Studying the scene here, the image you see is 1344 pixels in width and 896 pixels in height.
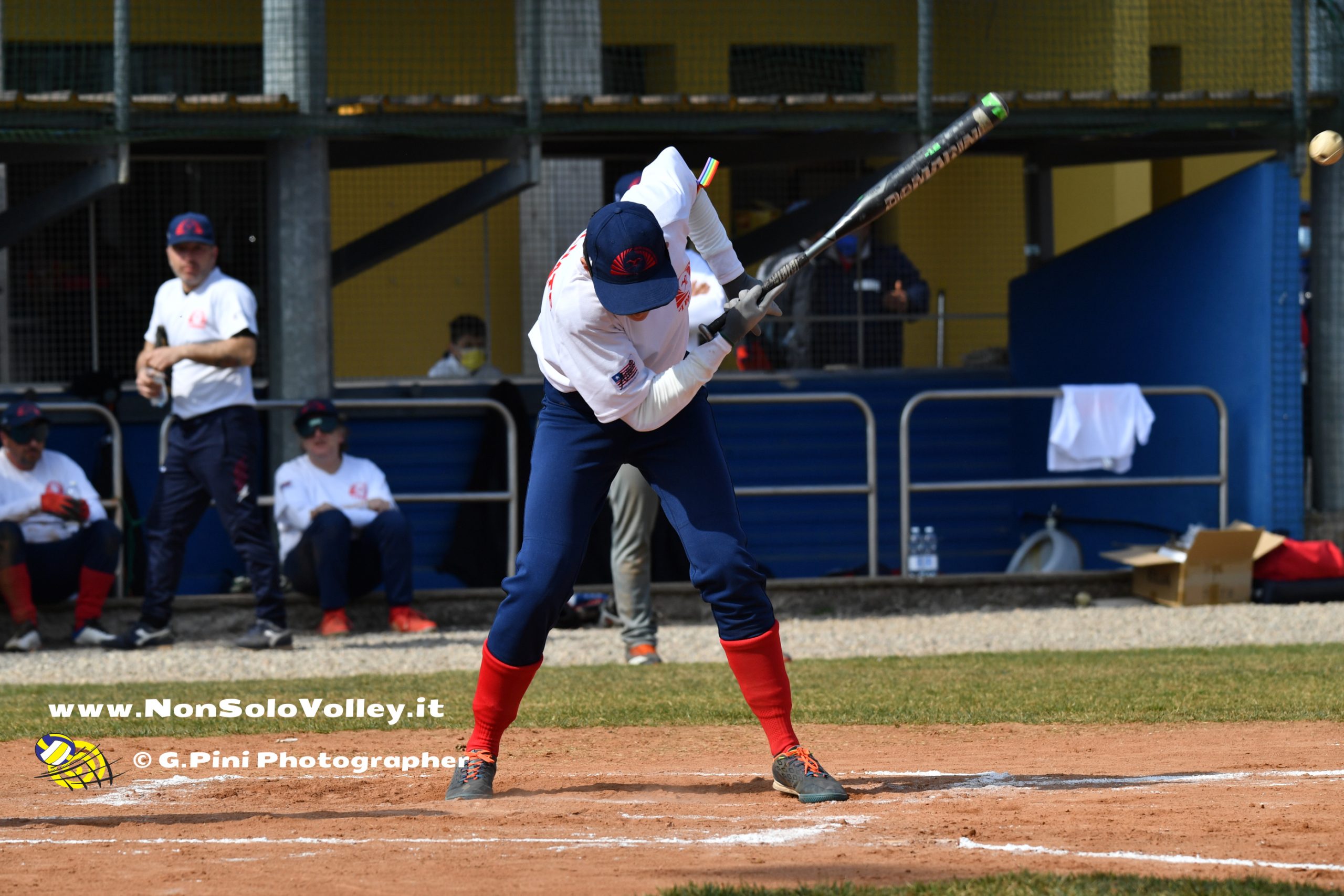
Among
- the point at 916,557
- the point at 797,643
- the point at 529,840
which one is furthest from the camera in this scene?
the point at 916,557

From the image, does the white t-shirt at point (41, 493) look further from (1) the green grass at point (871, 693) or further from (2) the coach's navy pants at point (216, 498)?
(1) the green grass at point (871, 693)

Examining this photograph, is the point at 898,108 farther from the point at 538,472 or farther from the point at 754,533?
the point at 538,472

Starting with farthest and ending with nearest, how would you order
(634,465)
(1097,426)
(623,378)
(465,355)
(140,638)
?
(465,355)
(1097,426)
(140,638)
(634,465)
(623,378)

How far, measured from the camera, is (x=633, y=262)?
434 cm

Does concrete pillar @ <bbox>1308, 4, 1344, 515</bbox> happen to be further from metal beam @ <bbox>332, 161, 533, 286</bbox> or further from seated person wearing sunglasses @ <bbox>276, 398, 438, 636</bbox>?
seated person wearing sunglasses @ <bbox>276, 398, 438, 636</bbox>

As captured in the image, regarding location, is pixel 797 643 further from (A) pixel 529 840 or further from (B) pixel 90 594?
(A) pixel 529 840

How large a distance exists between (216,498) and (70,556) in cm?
132

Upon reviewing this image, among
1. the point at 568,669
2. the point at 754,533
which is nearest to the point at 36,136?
the point at 568,669

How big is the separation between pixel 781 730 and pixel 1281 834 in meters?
1.39

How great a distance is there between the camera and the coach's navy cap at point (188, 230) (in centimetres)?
862

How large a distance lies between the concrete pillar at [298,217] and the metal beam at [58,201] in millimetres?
1053

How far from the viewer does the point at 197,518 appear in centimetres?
866

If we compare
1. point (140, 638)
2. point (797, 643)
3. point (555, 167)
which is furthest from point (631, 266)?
point (555, 167)

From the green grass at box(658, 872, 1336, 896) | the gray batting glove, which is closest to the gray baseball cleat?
the green grass at box(658, 872, 1336, 896)
